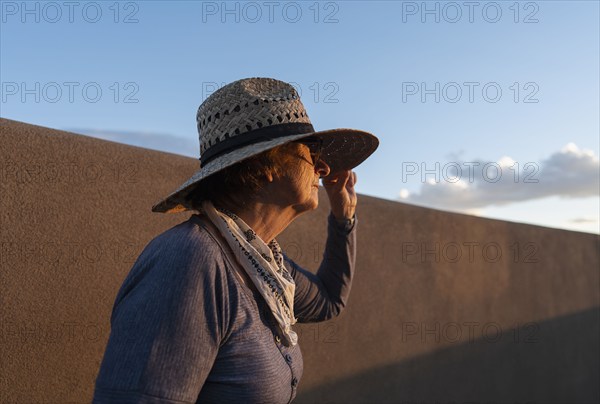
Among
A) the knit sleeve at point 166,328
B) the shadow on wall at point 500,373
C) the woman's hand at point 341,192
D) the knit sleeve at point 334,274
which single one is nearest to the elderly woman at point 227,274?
the knit sleeve at point 166,328

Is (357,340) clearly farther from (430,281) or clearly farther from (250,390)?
(250,390)

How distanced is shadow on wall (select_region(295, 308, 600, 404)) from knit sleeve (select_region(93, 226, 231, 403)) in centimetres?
219

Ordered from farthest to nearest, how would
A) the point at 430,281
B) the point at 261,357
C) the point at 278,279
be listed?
the point at 430,281
the point at 278,279
the point at 261,357

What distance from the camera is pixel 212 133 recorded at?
143cm

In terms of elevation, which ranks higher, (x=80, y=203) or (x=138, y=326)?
(x=80, y=203)

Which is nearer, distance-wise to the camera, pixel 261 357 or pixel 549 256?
pixel 261 357

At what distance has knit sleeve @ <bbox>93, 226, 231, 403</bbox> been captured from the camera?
1077 millimetres

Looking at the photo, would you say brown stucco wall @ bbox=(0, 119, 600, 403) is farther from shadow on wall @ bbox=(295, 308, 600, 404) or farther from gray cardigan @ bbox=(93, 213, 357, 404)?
Answer: gray cardigan @ bbox=(93, 213, 357, 404)

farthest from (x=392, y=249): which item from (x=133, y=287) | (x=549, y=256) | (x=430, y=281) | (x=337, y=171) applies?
(x=133, y=287)

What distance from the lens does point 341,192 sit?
2.01m

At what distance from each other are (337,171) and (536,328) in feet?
13.9

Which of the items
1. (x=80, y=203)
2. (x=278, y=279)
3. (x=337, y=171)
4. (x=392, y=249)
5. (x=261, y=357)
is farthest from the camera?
(x=392, y=249)

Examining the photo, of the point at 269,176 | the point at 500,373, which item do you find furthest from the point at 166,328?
the point at 500,373

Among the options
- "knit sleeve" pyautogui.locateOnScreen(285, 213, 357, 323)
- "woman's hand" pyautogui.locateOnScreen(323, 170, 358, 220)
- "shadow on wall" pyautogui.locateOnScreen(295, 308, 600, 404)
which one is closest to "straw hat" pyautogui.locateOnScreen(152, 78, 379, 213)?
"woman's hand" pyautogui.locateOnScreen(323, 170, 358, 220)
